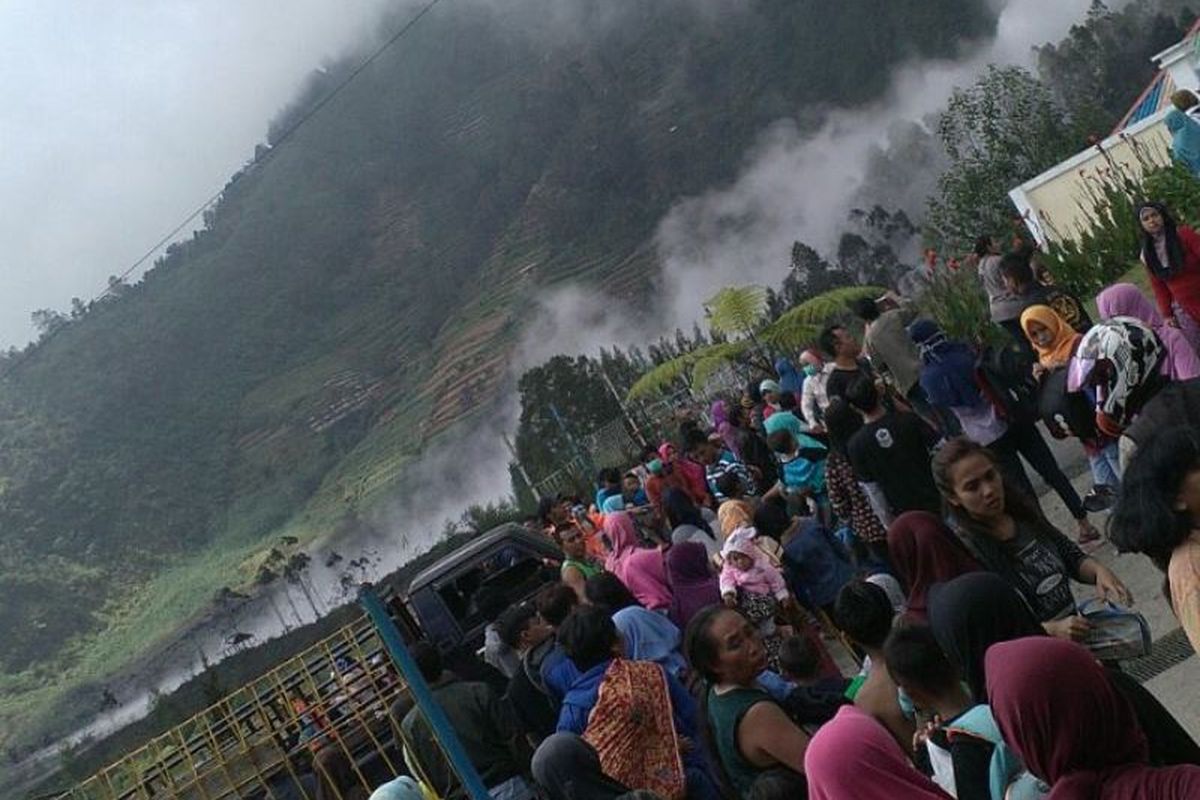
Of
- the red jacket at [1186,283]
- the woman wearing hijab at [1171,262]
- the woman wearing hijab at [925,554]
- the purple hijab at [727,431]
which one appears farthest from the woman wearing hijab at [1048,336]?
the purple hijab at [727,431]

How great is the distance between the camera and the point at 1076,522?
654cm

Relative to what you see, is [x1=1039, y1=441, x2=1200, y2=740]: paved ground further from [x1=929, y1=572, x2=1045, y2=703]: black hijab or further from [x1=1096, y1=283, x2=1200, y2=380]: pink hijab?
[x1=929, y1=572, x2=1045, y2=703]: black hijab

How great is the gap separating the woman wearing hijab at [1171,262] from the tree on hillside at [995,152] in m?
19.6

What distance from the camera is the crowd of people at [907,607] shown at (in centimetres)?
229

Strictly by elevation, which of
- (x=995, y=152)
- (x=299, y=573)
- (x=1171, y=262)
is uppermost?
(x=299, y=573)

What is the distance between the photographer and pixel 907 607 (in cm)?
357

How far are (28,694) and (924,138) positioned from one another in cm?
6811

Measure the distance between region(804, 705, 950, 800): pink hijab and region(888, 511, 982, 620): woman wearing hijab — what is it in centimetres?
93

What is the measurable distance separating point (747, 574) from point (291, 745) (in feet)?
13.8

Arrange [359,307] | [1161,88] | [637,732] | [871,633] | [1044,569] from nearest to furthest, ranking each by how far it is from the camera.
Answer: [871,633], [1044,569], [637,732], [1161,88], [359,307]

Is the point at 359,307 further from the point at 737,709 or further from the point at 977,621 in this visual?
the point at 977,621

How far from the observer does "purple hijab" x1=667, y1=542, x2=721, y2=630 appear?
5.76 meters

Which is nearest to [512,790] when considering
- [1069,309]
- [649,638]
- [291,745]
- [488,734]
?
[488,734]

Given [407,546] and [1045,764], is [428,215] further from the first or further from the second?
[1045,764]
